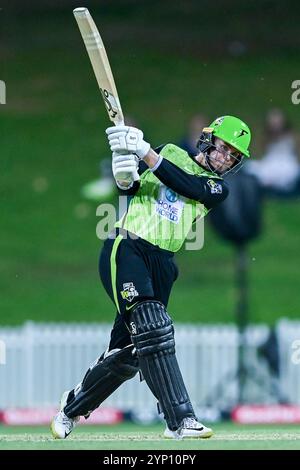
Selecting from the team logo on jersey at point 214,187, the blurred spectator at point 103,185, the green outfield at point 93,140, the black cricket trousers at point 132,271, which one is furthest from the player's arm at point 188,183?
the blurred spectator at point 103,185

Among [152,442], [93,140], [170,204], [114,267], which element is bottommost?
[152,442]

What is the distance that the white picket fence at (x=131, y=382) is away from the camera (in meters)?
10.2

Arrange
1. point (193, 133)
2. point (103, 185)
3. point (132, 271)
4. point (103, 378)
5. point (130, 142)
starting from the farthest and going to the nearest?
point (103, 185) < point (193, 133) < point (103, 378) < point (132, 271) < point (130, 142)

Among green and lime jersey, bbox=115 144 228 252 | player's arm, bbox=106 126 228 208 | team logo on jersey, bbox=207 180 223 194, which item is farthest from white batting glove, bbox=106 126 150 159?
team logo on jersey, bbox=207 180 223 194

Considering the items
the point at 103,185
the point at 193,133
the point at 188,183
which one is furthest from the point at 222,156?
the point at 103,185

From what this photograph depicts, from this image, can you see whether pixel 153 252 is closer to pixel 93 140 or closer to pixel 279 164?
pixel 279 164

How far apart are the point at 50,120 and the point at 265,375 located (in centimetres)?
527

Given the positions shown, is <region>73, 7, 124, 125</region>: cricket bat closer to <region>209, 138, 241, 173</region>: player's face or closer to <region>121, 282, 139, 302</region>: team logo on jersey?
<region>209, 138, 241, 173</region>: player's face

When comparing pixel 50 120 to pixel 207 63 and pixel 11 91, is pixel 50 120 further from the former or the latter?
pixel 207 63

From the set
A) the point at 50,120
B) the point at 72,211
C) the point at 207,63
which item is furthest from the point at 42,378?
the point at 207,63

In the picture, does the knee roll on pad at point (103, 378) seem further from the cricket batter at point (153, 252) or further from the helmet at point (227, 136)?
the helmet at point (227, 136)

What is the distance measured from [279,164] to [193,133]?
1.13 m

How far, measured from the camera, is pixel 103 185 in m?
13.2

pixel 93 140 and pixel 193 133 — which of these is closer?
pixel 193 133
